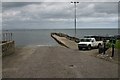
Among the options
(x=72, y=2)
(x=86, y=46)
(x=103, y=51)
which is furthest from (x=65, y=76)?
(x=72, y=2)

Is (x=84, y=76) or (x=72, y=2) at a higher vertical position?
(x=72, y=2)

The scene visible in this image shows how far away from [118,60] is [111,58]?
138cm

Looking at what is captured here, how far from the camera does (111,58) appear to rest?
922 inches

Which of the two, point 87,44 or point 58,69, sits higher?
point 87,44

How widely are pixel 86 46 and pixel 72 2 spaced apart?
111 ft

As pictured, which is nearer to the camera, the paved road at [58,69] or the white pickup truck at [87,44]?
the paved road at [58,69]

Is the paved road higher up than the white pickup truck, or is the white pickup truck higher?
the white pickup truck

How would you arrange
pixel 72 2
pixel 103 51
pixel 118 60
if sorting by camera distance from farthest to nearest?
1. pixel 72 2
2. pixel 103 51
3. pixel 118 60

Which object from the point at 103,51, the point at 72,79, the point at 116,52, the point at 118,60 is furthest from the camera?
the point at 103,51

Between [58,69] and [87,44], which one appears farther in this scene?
[87,44]

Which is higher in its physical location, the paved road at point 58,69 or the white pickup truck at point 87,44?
the white pickup truck at point 87,44

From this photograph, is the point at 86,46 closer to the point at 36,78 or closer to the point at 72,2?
the point at 36,78

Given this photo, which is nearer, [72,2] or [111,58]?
[111,58]

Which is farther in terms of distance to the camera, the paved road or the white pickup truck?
the white pickup truck
